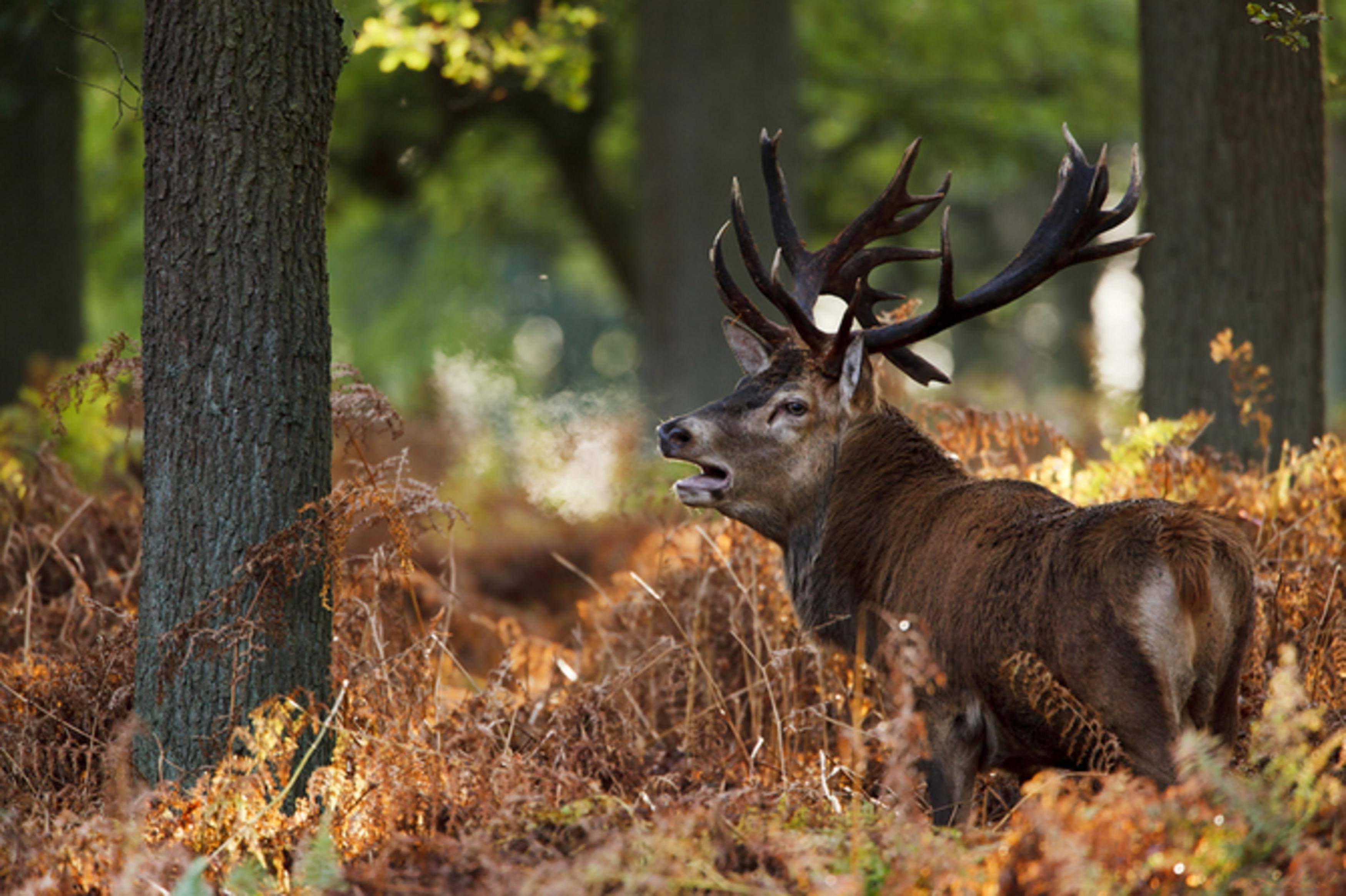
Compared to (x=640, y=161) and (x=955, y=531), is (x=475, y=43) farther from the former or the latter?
(x=640, y=161)

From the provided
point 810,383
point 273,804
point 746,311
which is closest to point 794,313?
point 810,383

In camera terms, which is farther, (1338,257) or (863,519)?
(1338,257)

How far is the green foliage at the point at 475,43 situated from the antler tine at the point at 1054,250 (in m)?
3.33

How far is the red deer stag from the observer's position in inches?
141

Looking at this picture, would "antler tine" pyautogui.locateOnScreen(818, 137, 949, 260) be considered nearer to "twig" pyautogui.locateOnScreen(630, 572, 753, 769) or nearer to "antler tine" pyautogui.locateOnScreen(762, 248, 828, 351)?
"antler tine" pyautogui.locateOnScreen(762, 248, 828, 351)

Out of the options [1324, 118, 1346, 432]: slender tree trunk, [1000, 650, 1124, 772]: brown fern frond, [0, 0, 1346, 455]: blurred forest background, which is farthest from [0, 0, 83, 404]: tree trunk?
[1324, 118, 1346, 432]: slender tree trunk

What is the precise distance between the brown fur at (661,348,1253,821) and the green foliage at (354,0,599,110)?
3.17 meters

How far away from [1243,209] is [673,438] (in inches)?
144

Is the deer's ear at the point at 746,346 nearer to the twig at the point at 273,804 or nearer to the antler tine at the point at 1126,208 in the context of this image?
the antler tine at the point at 1126,208

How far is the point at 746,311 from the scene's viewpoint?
529 centimetres

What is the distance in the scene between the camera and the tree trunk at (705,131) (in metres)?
12.4

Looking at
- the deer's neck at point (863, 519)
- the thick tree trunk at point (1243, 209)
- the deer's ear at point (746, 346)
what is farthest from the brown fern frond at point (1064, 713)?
the thick tree trunk at point (1243, 209)

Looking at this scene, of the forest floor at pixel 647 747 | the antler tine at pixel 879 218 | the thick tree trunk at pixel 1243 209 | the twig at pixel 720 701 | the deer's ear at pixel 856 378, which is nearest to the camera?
the forest floor at pixel 647 747

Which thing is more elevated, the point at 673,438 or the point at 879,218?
the point at 879,218
